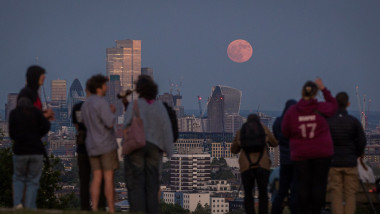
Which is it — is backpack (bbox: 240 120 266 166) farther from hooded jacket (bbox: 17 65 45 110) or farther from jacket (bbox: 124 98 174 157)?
hooded jacket (bbox: 17 65 45 110)

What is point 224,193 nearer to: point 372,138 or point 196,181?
point 196,181

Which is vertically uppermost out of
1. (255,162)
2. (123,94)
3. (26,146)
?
(123,94)

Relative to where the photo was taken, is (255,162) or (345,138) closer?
(345,138)

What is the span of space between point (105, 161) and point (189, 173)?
147711mm

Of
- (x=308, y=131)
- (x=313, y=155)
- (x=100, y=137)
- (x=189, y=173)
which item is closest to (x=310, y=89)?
(x=308, y=131)

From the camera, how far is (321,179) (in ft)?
35.5

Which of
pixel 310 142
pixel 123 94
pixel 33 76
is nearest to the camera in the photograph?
pixel 310 142

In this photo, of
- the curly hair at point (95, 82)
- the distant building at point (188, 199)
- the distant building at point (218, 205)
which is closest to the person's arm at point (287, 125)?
the curly hair at point (95, 82)

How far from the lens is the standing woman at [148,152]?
11.0 meters

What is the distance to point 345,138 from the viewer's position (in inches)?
462

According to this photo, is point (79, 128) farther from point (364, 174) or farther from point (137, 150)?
point (364, 174)

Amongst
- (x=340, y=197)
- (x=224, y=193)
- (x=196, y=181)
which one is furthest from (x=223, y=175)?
(x=340, y=197)

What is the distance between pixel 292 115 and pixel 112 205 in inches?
101

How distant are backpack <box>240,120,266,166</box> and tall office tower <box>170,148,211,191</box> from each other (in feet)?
463
